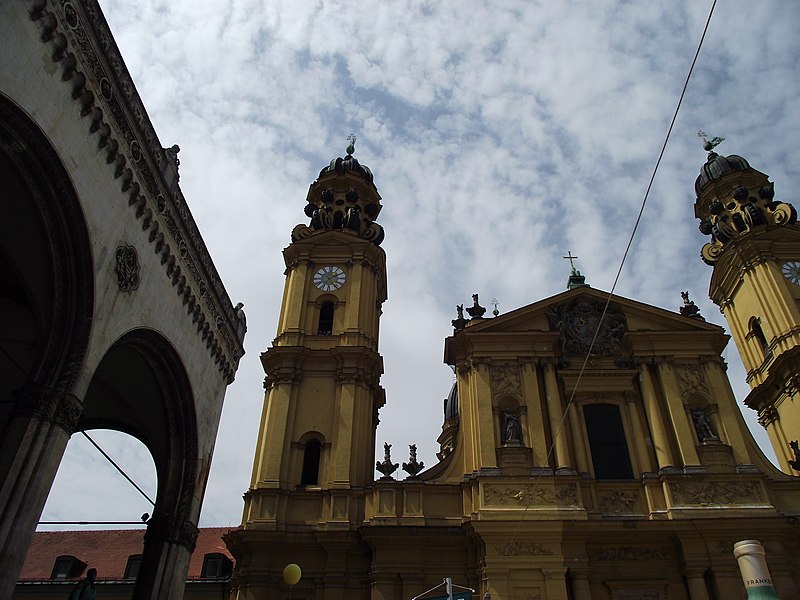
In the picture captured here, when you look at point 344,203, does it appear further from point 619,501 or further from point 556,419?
point 619,501

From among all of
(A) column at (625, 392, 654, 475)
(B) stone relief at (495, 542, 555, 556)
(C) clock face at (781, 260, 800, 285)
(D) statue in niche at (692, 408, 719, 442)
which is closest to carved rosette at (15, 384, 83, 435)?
(B) stone relief at (495, 542, 555, 556)

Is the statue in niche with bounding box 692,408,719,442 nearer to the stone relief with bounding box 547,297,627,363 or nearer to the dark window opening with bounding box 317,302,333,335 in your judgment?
the stone relief with bounding box 547,297,627,363

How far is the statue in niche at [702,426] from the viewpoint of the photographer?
22.9m

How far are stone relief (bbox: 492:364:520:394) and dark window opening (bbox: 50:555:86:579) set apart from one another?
66.6 feet

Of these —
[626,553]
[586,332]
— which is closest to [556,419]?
[586,332]

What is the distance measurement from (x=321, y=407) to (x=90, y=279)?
1448 centimetres

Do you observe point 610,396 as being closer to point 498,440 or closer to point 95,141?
point 498,440

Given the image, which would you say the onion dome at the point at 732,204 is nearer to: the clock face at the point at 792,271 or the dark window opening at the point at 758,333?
the clock face at the point at 792,271

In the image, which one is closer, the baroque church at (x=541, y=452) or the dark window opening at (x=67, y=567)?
the baroque church at (x=541, y=452)

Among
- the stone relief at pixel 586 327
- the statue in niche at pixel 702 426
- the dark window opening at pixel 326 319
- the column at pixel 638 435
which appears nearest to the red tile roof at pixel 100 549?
the dark window opening at pixel 326 319

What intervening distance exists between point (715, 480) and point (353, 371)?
1287 cm

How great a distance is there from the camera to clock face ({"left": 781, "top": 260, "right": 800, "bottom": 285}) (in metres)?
27.6

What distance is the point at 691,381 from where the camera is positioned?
24.4 m

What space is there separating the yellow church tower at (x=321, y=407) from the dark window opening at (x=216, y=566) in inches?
324
